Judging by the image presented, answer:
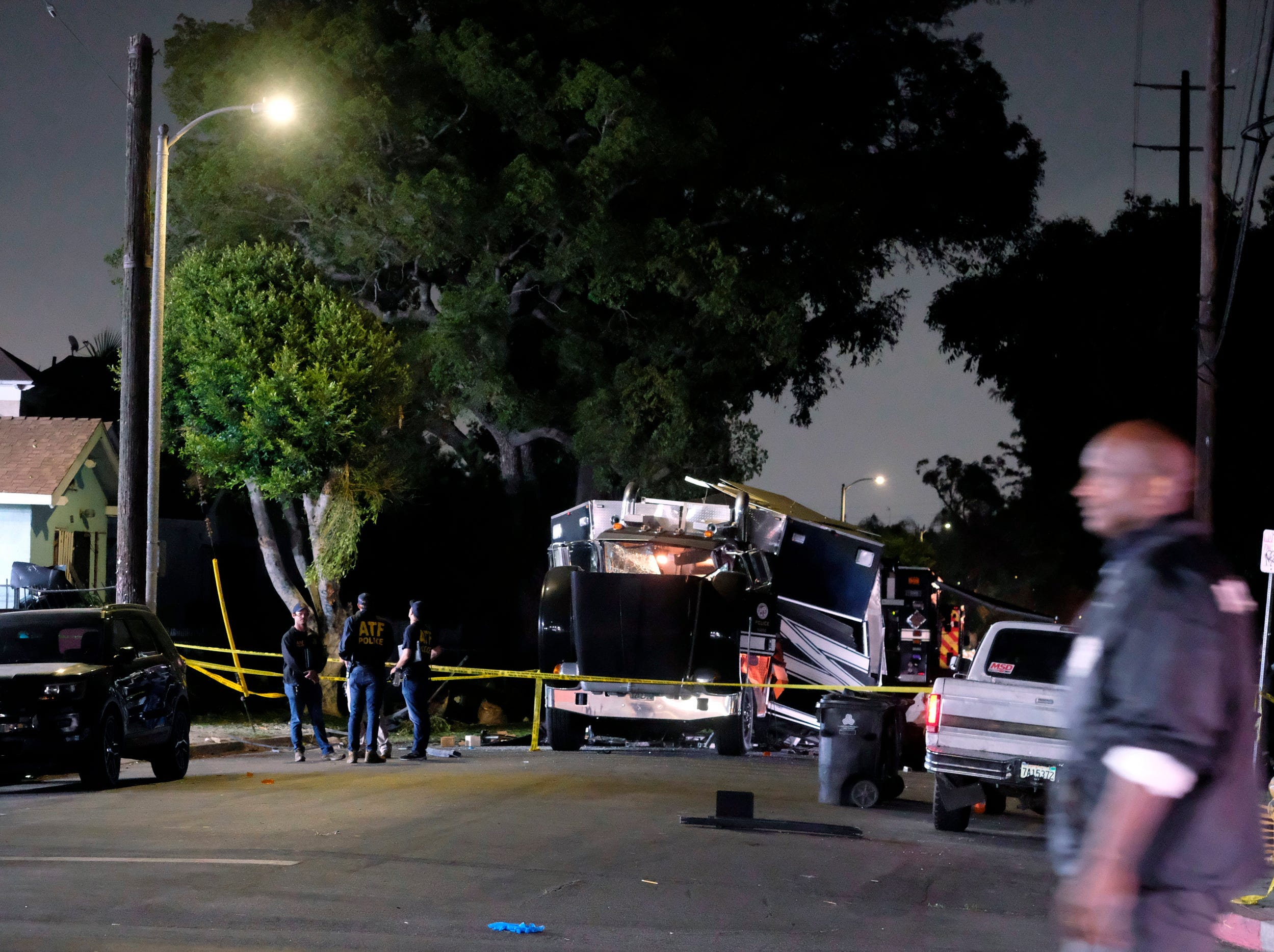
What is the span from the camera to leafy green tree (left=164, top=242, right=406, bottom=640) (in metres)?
25.0

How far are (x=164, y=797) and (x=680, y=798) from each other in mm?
4585

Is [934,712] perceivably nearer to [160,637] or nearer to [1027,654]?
[1027,654]

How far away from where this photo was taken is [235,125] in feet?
95.2

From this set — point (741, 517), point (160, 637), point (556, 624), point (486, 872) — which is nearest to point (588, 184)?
point (741, 517)

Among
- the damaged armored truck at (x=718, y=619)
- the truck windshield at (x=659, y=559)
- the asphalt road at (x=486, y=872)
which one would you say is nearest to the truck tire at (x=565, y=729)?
the damaged armored truck at (x=718, y=619)

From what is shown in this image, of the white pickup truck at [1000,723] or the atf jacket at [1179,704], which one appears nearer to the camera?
the atf jacket at [1179,704]

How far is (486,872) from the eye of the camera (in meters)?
9.17

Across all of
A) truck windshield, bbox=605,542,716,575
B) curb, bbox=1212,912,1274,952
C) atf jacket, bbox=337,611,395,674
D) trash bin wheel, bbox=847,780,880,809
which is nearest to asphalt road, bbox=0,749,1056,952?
trash bin wheel, bbox=847,780,880,809

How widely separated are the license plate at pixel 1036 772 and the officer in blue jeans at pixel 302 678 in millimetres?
9150

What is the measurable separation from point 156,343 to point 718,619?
7741mm

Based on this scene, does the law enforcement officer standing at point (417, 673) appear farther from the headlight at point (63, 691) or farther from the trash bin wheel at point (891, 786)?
the trash bin wheel at point (891, 786)

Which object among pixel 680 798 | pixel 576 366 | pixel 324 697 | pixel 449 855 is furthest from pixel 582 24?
pixel 449 855

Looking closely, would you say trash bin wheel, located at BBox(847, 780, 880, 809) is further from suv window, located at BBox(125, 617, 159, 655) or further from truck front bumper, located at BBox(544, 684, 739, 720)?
suv window, located at BBox(125, 617, 159, 655)

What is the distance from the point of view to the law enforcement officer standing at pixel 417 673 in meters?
18.0
